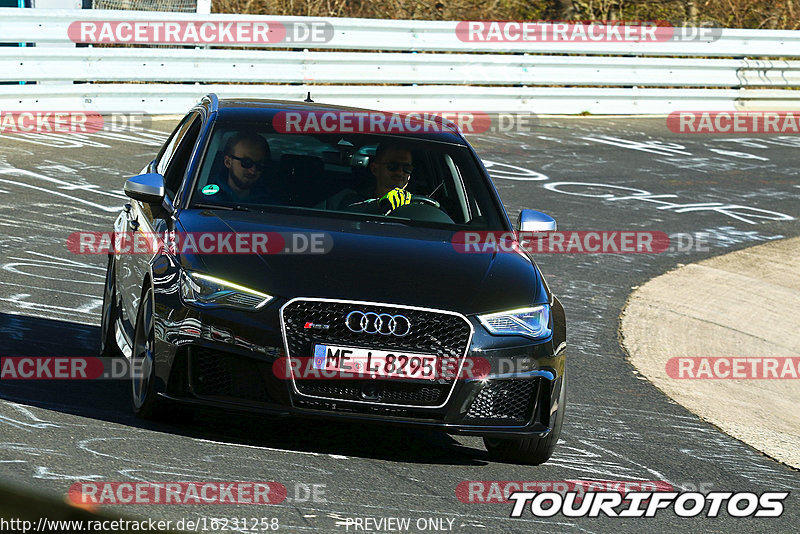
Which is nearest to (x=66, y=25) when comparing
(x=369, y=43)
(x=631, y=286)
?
(x=369, y=43)

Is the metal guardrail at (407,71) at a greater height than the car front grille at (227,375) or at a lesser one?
greater

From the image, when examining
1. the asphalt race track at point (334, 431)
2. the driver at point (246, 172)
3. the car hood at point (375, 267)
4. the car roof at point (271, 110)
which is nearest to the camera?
the asphalt race track at point (334, 431)

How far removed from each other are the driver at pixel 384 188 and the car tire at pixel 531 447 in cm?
142

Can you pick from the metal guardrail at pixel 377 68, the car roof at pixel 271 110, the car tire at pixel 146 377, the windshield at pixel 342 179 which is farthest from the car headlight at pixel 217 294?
the metal guardrail at pixel 377 68

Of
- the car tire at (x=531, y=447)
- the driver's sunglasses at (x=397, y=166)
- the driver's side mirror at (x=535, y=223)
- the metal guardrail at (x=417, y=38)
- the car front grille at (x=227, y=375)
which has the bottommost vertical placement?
the car tire at (x=531, y=447)

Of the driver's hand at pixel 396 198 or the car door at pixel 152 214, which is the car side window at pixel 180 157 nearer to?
the car door at pixel 152 214

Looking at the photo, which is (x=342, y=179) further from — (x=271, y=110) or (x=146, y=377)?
(x=146, y=377)

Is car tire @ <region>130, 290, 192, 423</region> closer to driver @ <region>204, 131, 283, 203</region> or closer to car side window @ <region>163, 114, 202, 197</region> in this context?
driver @ <region>204, 131, 283, 203</region>

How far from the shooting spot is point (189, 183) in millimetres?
6449

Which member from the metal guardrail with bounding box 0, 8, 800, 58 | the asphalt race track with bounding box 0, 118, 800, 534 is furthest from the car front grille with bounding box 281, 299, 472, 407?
the metal guardrail with bounding box 0, 8, 800, 58

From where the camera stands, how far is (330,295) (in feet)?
17.5

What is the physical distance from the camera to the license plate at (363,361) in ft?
17.2

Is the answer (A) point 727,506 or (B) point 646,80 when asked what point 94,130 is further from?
(A) point 727,506

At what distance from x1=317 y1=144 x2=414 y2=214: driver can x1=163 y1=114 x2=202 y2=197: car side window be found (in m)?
0.79
